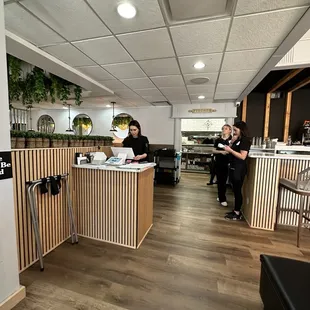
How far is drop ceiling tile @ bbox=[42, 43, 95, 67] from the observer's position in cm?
241

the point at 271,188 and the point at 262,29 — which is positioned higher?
the point at 262,29

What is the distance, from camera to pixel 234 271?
6.17ft

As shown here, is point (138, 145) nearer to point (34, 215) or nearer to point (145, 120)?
point (34, 215)

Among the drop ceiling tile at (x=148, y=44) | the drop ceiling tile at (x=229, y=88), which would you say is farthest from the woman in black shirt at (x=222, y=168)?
the drop ceiling tile at (x=148, y=44)

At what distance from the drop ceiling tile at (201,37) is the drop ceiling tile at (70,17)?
862mm

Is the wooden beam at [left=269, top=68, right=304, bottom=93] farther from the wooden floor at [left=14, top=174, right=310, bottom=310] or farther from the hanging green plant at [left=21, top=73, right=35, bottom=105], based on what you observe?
the hanging green plant at [left=21, top=73, right=35, bottom=105]

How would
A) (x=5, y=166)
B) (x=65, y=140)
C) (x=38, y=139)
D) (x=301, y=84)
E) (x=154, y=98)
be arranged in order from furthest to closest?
(x=154, y=98)
(x=301, y=84)
(x=65, y=140)
(x=38, y=139)
(x=5, y=166)

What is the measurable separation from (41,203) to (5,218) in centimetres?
65

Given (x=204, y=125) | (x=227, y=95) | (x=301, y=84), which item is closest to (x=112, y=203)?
(x=227, y=95)

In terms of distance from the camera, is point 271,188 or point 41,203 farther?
point 271,188

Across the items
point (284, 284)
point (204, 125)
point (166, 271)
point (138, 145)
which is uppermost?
point (204, 125)

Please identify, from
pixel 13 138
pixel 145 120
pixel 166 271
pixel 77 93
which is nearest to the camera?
pixel 13 138

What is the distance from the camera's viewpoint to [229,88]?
4.09 meters

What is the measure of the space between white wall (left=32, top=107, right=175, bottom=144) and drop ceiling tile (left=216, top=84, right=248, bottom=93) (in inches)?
86.9
